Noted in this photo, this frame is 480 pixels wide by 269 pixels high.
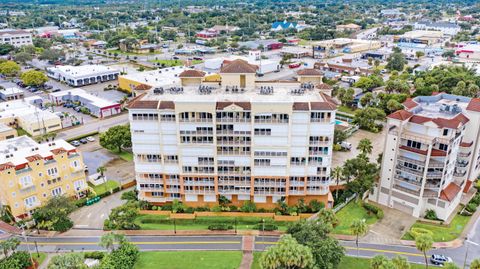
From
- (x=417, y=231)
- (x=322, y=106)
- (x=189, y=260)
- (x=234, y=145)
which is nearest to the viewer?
(x=189, y=260)

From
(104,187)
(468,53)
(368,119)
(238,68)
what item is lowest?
(104,187)

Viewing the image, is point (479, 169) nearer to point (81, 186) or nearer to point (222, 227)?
point (222, 227)

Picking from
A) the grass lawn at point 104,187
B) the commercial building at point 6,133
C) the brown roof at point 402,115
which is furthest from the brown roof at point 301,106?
the commercial building at point 6,133

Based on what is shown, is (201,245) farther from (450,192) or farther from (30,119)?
(30,119)

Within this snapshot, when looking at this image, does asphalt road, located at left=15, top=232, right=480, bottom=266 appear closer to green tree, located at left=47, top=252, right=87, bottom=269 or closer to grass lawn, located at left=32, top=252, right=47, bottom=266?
grass lawn, located at left=32, top=252, right=47, bottom=266

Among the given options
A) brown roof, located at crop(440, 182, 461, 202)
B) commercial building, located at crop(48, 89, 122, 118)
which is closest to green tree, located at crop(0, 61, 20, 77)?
commercial building, located at crop(48, 89, 122, 118)

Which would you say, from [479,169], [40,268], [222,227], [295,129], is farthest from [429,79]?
[40,268]

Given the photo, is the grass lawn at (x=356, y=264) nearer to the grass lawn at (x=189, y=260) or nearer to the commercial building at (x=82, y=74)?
the grass lawn at (x=189, y=260)

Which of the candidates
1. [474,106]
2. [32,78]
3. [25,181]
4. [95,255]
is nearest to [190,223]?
[95,255]
